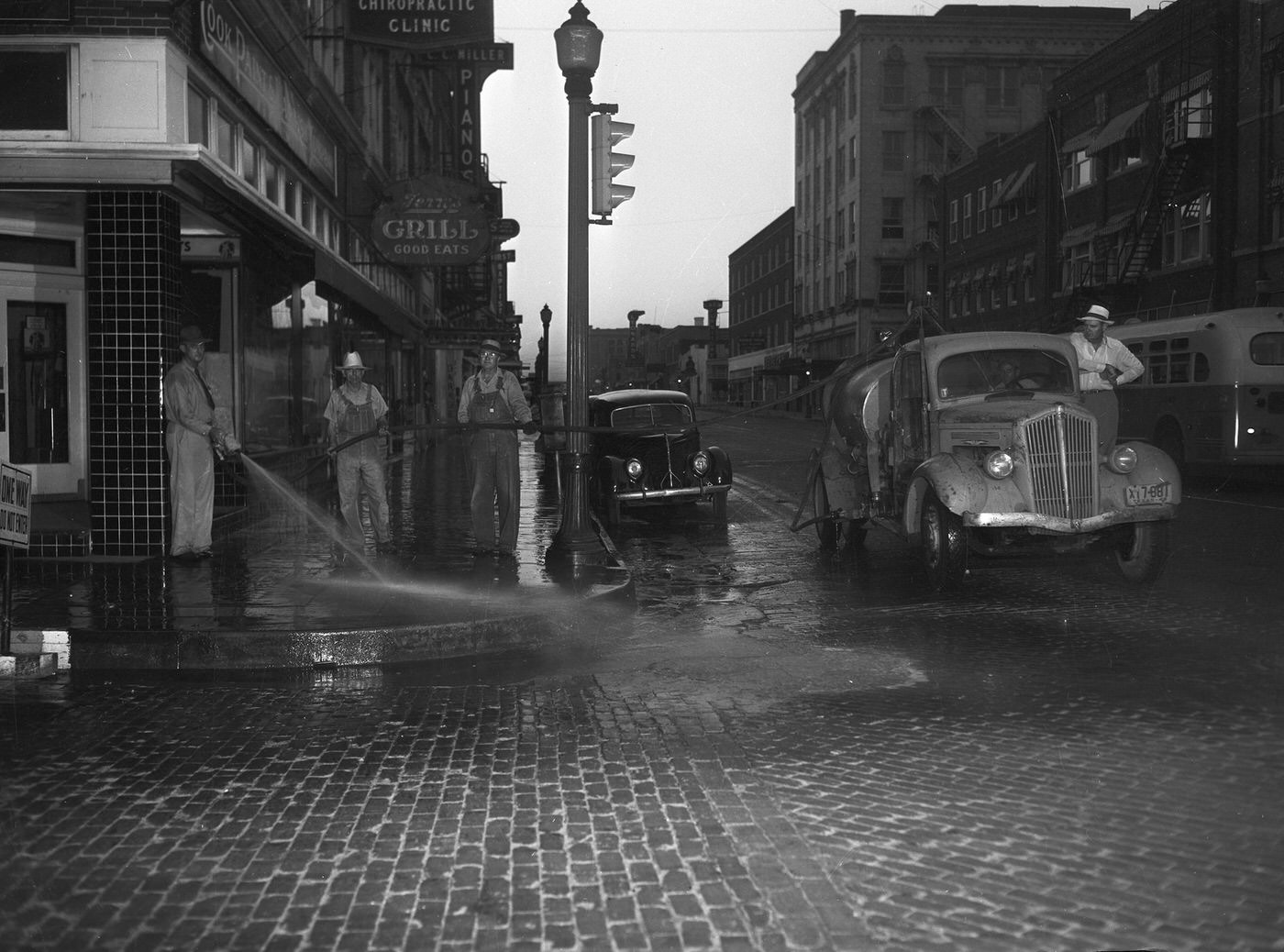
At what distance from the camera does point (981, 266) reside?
171 feet

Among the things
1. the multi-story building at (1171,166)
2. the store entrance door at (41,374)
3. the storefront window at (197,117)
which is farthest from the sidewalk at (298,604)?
the multi-story building at (1171,166)

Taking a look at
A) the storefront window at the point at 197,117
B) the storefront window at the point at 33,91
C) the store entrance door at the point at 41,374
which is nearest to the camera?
the storefront window at the point at 33,91

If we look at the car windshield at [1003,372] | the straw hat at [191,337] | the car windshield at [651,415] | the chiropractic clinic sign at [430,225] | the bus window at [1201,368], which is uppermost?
the chiropractic clinic sign at [430,225]

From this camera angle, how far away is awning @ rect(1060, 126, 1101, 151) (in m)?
40.8

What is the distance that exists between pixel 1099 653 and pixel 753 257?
96195 millimetres

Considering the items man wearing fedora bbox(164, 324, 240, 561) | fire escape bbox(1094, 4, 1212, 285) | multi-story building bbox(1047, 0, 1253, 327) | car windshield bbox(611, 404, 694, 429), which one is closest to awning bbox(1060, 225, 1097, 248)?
multi-story building bbox(1047, 0, 1253, 327)

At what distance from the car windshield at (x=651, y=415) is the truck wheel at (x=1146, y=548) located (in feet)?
26.5

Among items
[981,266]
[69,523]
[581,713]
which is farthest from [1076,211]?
[581,713]

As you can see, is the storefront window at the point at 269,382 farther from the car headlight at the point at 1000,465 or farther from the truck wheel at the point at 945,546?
the car headlight at the point at 1000,465

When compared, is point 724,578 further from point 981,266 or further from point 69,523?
point 981,266

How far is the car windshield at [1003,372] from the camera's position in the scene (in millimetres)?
10688

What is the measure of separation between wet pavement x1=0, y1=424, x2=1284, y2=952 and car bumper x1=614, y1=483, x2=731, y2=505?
7.80 metres

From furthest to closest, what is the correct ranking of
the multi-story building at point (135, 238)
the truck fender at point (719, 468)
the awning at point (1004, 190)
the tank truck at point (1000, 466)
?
the awning at point (1004, 190) < the truck fender at point (719, 468) < the multi-story building at point (135, 238) < the tank truck at point (1000, 466)

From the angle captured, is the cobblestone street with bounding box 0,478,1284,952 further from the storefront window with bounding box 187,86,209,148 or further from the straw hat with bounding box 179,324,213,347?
the storefront window with bounding box 187,86,209,148
